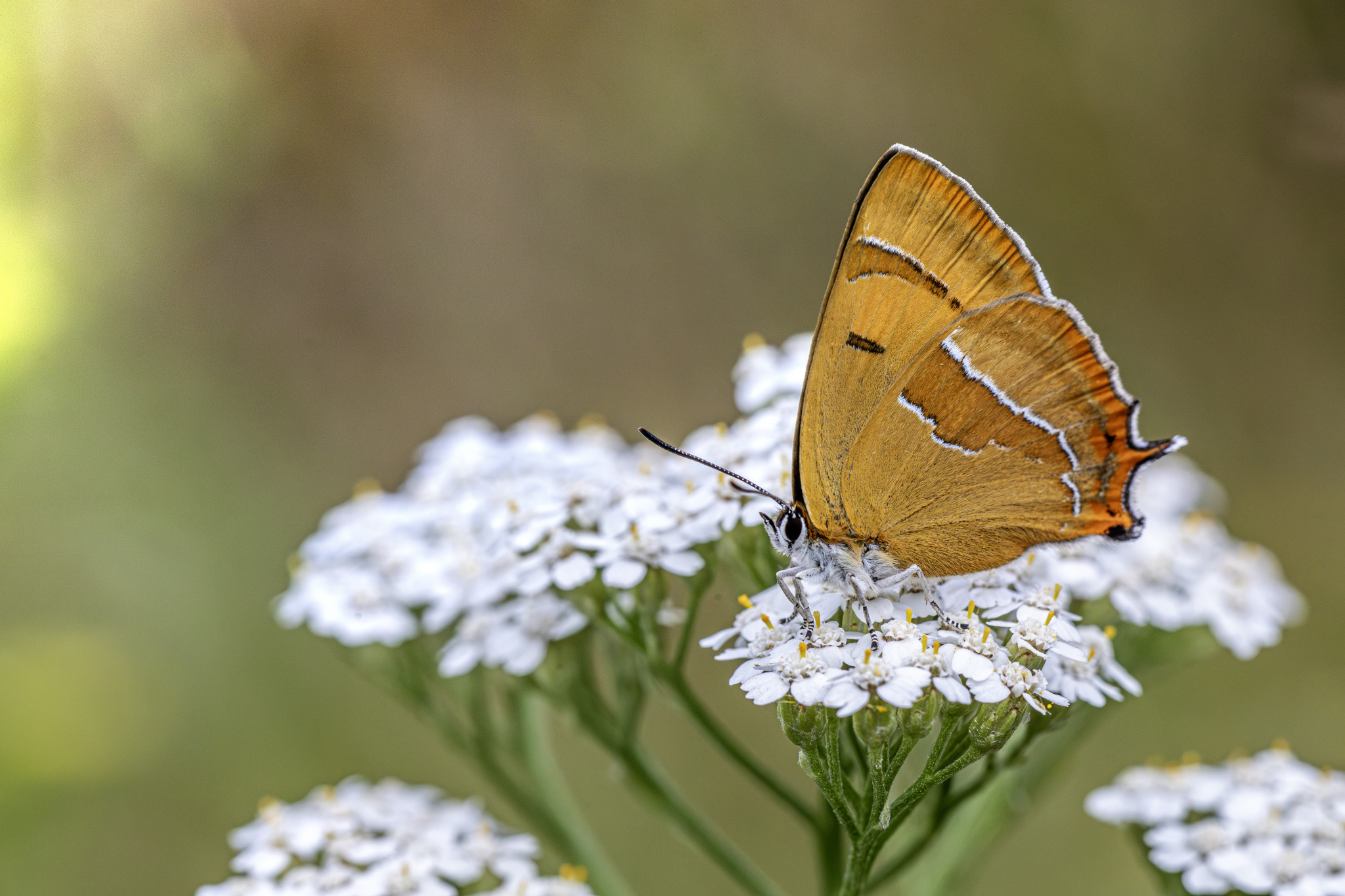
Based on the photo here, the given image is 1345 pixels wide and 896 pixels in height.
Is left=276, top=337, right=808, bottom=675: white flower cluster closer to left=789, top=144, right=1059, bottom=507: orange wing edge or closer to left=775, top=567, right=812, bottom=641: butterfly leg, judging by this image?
left=775, top=567, right=812, bottom=641: butterfly leg

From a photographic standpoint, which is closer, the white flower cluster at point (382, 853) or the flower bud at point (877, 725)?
the flower bud at point (877, 725)

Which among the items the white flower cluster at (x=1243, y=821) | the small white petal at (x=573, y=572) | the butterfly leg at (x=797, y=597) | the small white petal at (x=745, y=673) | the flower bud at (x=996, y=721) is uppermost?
the small white petal at (x=573, y=572)

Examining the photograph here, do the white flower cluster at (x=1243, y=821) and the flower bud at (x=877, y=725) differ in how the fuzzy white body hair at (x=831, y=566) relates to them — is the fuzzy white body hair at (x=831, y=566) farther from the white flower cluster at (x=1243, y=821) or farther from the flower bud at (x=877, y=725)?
the white flower cluster at (x=1243, y=821)

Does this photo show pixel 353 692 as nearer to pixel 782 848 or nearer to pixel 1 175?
pixel 782 848

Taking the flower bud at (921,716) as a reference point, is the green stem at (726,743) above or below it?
above

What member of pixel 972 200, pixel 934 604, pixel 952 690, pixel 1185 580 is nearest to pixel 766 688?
pixel 952 690

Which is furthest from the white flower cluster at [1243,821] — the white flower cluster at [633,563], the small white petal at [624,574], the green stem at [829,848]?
the small white petal at [624,574]

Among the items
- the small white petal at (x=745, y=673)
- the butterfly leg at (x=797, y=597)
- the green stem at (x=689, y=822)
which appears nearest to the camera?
the small white petal at (x=745, y=673)
